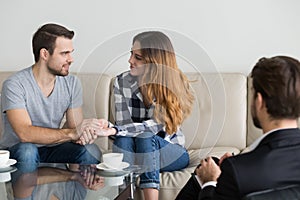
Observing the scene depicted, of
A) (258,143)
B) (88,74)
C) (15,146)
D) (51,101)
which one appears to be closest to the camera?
(258,143)

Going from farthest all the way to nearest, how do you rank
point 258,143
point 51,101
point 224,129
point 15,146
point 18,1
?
point 18,1
point 224,129
point 51,101
point 15,146
point 258,143

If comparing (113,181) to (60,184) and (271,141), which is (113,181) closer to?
(60,184)

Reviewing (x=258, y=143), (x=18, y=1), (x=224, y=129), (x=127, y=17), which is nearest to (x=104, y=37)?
(x=127, y=17)

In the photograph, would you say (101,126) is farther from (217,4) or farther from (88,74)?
(217,4)

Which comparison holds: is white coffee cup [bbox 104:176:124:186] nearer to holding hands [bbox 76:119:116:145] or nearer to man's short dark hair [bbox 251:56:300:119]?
holding hands [bbox 76:119:116:145]

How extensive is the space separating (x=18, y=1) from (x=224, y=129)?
1676 millimetres

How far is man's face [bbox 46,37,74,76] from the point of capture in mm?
2867

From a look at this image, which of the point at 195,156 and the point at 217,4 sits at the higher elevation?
the point at 217,4

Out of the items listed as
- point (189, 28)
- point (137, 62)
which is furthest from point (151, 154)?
point (189, 28)

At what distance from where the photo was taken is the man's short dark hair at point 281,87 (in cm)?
146

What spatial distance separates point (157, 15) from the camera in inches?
137

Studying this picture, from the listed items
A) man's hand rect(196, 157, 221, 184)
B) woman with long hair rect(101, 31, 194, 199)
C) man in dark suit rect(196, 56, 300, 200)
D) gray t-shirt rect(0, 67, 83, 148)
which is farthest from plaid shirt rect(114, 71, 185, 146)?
man in dark suit rect(196, 56, 300, 200)

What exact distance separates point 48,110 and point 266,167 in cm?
166

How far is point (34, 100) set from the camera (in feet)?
9.18
